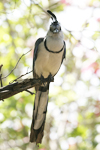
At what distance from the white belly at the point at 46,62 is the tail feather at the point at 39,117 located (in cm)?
32

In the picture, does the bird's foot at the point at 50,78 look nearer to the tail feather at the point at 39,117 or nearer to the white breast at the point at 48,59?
the white breast at the point at 48,59

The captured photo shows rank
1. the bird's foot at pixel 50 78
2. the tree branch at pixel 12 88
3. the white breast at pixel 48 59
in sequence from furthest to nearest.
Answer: the bird's foot at pixel 50 78, the white breast at pixel 48 59, the tree branch at pixel 12 88

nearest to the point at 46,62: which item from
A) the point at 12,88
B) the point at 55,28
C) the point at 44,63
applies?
the point at 44,63

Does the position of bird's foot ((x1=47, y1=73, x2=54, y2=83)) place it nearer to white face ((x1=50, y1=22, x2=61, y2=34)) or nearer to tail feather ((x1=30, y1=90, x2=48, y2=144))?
tail feather ((x1=30, y1=90, x2=48, y2=144))

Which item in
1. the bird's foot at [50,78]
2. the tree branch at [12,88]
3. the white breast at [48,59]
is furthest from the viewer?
the bird's foot at [50,78]

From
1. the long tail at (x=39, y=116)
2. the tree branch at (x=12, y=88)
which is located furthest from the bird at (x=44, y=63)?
the tree branch at (x=12, y=88)

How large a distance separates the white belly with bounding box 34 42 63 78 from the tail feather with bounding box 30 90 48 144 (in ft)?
1.05

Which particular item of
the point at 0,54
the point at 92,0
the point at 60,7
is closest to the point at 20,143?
the point at 0,54

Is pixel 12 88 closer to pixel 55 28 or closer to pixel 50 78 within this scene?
pixel 50 78

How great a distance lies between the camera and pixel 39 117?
3115 mm

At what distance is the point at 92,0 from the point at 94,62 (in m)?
1.26

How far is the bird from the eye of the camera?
2.96 m

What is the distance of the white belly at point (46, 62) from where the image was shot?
2955mm

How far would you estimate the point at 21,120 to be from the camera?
4.27 m
